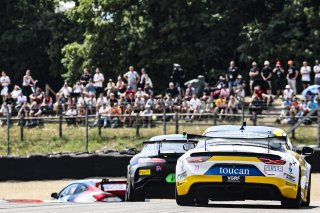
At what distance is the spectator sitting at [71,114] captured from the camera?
31708 millimetres

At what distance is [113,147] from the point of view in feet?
107

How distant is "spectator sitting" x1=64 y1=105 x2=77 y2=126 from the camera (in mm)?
31708

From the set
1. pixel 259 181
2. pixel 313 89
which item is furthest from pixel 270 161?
pixel 313 89

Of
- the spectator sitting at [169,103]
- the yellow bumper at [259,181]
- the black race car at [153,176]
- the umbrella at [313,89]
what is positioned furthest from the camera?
the spectator sitting at [169,103]

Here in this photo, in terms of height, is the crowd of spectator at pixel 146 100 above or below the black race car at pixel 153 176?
above

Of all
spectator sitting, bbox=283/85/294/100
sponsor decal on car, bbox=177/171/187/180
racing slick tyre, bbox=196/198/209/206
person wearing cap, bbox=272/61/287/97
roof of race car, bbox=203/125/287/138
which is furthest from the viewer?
person wearing cap, bbox=272/61/287/97

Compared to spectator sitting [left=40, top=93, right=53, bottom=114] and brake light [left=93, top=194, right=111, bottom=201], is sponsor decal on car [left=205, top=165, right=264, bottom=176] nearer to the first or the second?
brake light [left=93, top=194, right=111, bottom=201]

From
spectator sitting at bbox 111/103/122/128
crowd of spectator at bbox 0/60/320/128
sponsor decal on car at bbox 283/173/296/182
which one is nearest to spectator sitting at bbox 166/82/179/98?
crowd of spectator at bbox 0/60/320/128

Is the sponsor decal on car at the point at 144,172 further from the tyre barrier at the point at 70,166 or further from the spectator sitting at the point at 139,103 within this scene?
the spectator sitting at the point at 139,103

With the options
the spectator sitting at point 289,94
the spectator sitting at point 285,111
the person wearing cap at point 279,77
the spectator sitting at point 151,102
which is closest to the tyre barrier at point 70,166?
the spectator sitting at point 151,102

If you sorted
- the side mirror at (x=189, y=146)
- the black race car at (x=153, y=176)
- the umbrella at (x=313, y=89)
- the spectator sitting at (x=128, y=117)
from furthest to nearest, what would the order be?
the umbrella at (x=313, y=89)
the spectator sitting at (x=128, y=117)
the black race car at (x=153, y=176)
the side mirror at (x=189, y=146)

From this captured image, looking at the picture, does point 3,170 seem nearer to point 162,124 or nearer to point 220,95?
point 162,124

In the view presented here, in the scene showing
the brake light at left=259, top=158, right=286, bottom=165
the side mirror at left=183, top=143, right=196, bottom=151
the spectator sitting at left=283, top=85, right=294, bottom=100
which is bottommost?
the brake light at left=259, top=158, right=286, bottom=165

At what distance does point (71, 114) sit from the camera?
33.2 m
